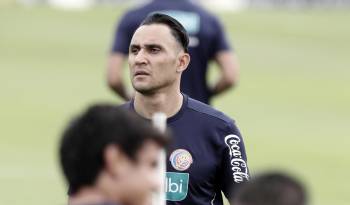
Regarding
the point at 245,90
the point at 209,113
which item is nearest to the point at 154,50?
the point at 209,113

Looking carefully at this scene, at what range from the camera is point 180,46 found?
858 cm

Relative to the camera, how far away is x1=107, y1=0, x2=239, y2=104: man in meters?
11.6

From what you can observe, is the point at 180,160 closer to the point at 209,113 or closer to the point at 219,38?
the point at 209,113

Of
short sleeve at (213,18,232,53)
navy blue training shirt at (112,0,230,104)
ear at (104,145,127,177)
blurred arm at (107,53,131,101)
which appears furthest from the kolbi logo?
blurred arm at (107,53,131,101)

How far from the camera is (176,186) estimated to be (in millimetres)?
8195

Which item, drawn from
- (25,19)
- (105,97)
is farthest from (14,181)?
(25,19)

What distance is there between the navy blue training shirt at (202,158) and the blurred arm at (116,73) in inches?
151

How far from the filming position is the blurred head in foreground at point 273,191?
488 cm

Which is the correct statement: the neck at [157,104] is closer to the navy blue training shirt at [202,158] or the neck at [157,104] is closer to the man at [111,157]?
the navy blue training shirt at [202,158]

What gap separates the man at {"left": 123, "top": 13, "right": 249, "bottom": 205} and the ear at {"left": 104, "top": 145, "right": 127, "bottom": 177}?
3.14 m

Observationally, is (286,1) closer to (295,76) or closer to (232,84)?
(295,76)

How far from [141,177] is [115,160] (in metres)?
0.13

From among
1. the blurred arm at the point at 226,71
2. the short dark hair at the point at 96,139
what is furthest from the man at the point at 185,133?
the blurred arm at the point at 226,71

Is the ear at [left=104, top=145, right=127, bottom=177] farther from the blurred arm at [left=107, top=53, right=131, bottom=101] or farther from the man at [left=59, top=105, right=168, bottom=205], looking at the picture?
the blurred arm at [left=107, top=53, right=131, bottom=101]
